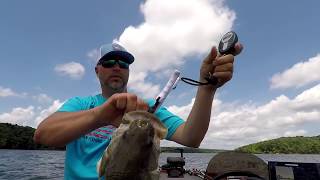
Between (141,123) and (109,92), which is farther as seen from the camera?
(109,92)

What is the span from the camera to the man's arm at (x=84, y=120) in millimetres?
2871

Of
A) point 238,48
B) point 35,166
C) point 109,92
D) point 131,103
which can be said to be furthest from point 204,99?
point 35,166

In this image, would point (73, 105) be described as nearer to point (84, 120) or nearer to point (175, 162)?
point (84, 120)

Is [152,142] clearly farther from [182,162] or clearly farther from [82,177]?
[182,162]

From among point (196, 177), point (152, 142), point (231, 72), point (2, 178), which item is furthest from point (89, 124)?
point (2, 178)

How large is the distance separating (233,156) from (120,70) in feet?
6.99

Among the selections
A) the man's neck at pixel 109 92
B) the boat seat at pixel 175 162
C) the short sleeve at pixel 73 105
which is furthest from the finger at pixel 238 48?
the boat seat at pixel 175 162

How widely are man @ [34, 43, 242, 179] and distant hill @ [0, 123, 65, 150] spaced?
155 metres

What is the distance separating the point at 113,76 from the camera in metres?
4.58

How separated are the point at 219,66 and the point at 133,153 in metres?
1.66

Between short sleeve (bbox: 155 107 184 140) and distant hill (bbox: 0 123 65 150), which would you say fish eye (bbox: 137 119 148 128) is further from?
distant hill (bbox: 0 123 65 150)

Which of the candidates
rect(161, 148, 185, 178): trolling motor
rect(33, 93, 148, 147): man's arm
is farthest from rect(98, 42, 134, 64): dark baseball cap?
rect(161, 148, 185, 178): trolling motor

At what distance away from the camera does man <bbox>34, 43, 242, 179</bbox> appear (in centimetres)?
304

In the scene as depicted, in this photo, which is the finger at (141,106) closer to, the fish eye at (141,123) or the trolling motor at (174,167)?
the fish eye at (141,123)
